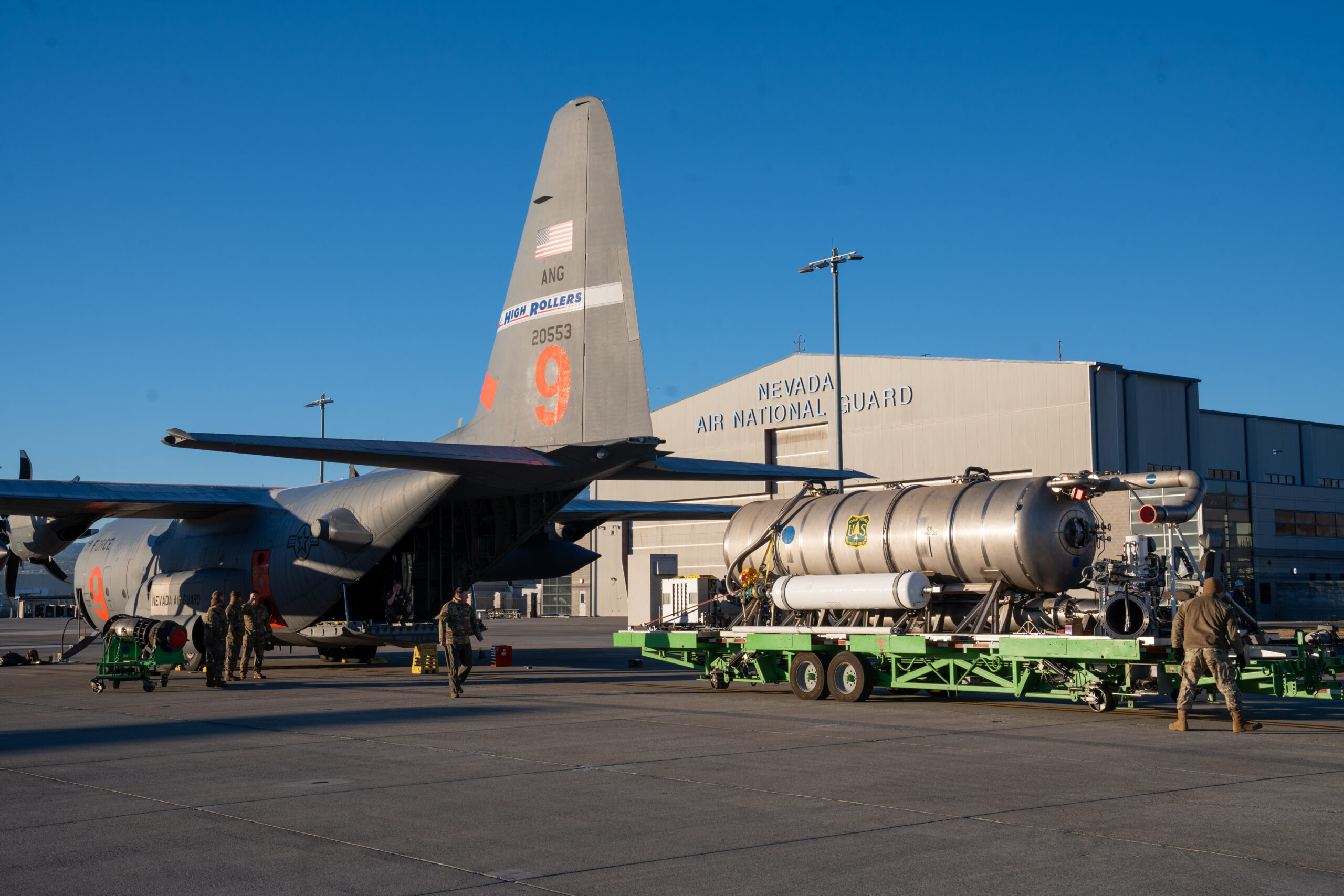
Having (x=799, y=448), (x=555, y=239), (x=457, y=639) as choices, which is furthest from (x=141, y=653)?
(x=799, y=448)

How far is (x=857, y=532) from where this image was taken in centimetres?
1705

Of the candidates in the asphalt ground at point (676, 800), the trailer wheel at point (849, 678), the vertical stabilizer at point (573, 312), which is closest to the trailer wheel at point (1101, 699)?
the asphalt ground at point (676, 800)

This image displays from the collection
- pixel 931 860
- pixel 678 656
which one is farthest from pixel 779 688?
pixel 931 860

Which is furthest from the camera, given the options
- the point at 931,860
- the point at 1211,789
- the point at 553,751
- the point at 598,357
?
the point at 598,357

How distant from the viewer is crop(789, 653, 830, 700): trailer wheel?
1698cm

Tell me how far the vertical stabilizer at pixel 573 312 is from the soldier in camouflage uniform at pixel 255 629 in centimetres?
659

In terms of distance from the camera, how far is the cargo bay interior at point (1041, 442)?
4912 centimetres

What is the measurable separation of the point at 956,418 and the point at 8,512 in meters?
39.7

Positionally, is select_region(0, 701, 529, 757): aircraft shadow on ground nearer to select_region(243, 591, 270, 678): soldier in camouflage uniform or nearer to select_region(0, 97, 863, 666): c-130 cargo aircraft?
select_region(0, 97, 863, 666): c-130 cargo aircraft

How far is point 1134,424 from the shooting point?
49.7 m

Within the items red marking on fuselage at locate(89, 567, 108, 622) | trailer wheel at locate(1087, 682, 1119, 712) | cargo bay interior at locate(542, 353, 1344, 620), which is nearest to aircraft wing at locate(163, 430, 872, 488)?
trailer wheel at locate(1087, 682, 1119, 712)

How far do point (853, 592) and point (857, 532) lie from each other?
3.11 ft

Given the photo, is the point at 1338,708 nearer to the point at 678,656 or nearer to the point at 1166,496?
the point at 1166,496

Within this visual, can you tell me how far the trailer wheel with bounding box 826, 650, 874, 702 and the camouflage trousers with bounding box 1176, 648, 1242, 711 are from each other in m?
4.56
